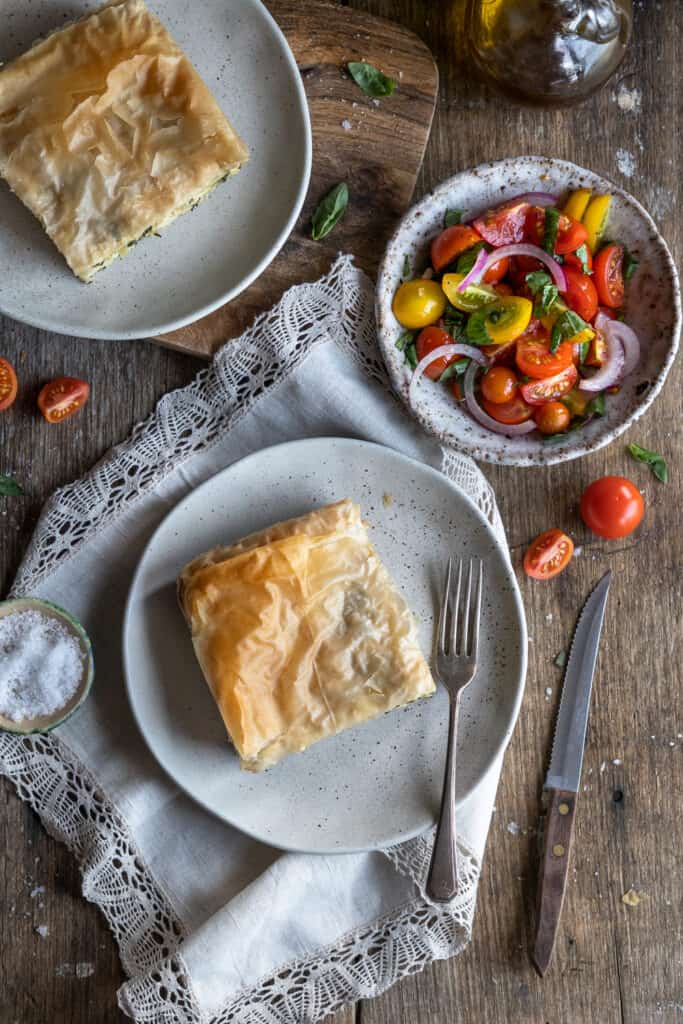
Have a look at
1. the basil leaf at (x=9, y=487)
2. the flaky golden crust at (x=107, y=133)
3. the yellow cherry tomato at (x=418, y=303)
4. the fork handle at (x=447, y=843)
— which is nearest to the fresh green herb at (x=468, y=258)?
the yellow cherry tomato at (x=418, y=303)

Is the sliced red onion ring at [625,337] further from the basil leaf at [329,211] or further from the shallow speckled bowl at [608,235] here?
the basil leaf at [329,211]

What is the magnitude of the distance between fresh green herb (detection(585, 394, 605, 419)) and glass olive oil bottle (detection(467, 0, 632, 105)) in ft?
3.78

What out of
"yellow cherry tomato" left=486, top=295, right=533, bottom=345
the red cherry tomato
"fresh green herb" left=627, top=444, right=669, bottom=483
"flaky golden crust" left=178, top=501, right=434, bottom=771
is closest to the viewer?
"flaky golden crust" left=178, top=501, right=434, bottom=771

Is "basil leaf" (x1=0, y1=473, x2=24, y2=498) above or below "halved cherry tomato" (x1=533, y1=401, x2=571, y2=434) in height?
above

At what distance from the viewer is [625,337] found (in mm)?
3973

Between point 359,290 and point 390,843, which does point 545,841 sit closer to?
point 390,843

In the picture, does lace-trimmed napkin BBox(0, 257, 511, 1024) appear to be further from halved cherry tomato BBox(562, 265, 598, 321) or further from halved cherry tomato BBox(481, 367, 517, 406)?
halved cherry tomato BBox(562, 265, 598, 321)

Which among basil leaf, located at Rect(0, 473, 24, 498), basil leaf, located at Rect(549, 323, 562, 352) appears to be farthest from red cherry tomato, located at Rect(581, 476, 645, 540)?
basil leaf, located at Rect(0, 473, 24, 498)

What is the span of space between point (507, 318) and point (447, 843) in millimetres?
1955

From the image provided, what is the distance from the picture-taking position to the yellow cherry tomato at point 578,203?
3.92 metres

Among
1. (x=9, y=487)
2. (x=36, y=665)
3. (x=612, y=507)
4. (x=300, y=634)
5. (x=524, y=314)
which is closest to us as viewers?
(x=300, y=634)

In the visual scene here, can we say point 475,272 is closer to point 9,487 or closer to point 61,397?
point 61,397

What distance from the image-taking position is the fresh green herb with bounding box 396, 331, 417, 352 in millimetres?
3900

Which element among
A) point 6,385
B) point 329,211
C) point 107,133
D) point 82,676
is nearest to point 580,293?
point 329,211
